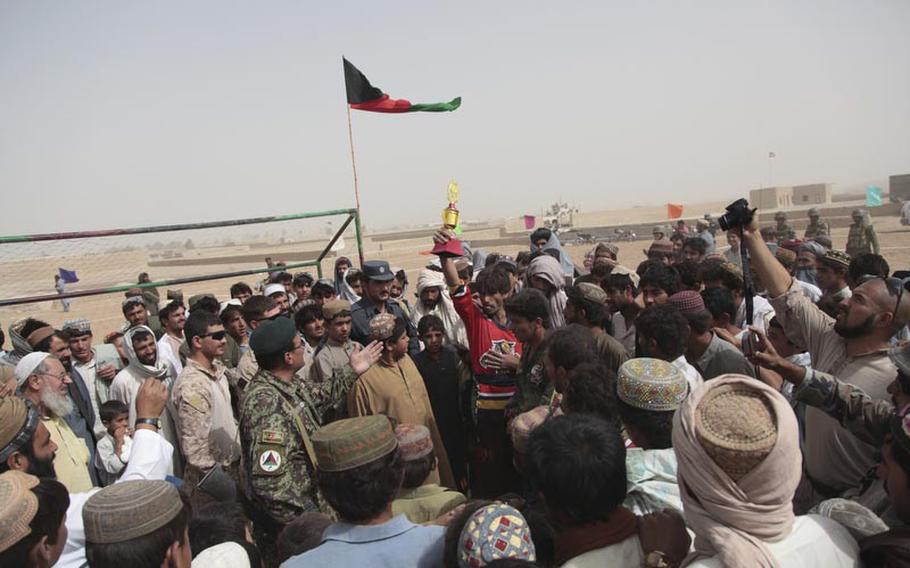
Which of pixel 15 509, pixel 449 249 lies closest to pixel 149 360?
pixel 449 249

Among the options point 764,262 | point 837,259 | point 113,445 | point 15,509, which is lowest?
point 113,445

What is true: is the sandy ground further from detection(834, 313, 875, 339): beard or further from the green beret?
detection(834, 313, 875, 339): beard

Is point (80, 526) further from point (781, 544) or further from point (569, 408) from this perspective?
point (781, 544)

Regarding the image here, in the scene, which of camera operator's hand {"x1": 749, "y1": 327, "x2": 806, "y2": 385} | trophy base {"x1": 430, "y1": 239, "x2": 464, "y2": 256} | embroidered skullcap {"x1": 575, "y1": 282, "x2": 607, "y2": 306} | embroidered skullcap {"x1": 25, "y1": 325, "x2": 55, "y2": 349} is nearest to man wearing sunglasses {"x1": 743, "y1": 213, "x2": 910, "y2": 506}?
camera operator's hand {"x1": 749, "y1": 327, "x2": 806, "y2": 385}

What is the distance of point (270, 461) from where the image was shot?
107 inches

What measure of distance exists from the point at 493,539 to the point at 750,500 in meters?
0.68

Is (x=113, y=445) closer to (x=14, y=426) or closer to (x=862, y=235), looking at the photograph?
(x=14, y=426)

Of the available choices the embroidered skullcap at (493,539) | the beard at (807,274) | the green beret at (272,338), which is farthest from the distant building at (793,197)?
the embroidered skullcap at (493,539)

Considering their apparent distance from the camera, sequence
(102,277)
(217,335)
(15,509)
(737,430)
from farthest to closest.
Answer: (102,277), (217,335), (15,509), (737,430)

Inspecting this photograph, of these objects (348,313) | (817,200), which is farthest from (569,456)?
(817,200)

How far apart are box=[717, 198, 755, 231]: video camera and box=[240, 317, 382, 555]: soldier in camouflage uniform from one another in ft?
7.76

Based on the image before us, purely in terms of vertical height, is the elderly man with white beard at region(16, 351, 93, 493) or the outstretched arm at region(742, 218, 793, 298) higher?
the outstretched arm at region(742, 218, 793, 298)

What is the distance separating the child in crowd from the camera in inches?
157

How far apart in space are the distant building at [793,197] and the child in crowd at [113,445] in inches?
2583
